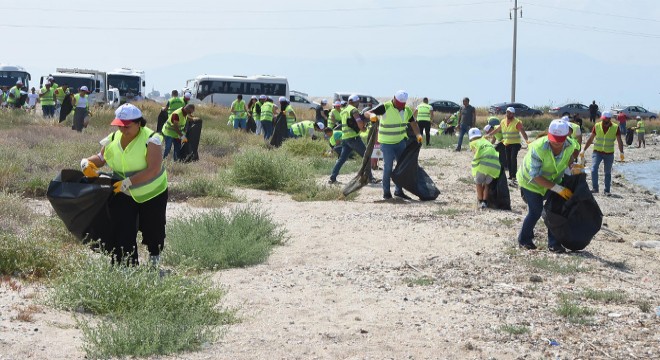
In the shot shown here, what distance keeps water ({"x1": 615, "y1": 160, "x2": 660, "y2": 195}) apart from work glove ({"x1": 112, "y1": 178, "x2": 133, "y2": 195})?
1747 cm

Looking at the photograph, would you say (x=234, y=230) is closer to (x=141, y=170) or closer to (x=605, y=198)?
(x=141, y=170)

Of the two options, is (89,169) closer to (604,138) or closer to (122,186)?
(122,186)

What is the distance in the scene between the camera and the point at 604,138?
57.4 ft

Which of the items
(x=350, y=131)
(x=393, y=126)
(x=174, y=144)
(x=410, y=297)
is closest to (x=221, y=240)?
(x=410, y=297)

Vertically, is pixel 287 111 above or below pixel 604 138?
above

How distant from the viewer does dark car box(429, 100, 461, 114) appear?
189 feet

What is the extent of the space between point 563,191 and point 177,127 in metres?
10.2

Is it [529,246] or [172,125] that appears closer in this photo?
[529,246]

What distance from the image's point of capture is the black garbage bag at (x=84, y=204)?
796 centimetres

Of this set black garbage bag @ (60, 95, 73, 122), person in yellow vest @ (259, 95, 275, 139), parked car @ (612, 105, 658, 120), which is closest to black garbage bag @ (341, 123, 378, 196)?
person in yellow vest @ (259, 95, 275, 139)

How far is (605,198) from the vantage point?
18.4 m

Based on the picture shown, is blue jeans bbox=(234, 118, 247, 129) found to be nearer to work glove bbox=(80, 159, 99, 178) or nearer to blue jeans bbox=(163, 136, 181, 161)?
blue jeans bbox=(163, 136, 181, 161)

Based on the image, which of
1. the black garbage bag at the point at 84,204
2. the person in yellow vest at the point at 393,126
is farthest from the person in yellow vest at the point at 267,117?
the black garbage bag at the point at 84,204

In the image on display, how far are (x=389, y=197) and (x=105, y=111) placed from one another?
65.5 ft
